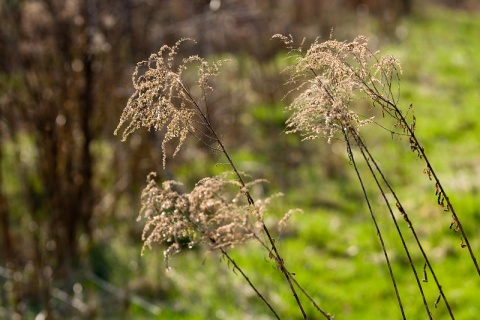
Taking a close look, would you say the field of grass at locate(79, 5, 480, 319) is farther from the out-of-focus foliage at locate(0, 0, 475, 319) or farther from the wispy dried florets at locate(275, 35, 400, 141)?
the wispy dried florets at locate(275, 35, 400, 141)

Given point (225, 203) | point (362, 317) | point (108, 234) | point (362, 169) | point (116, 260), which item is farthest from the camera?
point (362, 169)

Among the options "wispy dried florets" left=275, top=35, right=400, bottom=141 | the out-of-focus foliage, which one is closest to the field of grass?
the out-of-focus foliage

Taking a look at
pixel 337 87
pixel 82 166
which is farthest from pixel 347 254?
pixel 337 87

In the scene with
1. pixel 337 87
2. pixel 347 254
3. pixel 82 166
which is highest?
pixel 347 254

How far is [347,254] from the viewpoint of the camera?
565cm

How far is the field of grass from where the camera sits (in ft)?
15.5

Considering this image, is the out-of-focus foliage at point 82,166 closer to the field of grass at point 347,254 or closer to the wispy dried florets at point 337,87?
the field of grass at point 347,254

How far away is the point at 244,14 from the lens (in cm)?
624

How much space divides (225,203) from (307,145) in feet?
19.8

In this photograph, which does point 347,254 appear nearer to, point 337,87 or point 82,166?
point 82,166

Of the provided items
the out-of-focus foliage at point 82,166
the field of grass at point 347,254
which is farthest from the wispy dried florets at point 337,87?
the out-of-focus foliage at point 82,166

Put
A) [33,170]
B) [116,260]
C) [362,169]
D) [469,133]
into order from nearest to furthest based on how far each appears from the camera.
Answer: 1. [116,260]
2. [33,170]
3. [362,169]
4. [469,133]

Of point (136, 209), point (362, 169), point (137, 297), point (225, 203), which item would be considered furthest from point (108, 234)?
point (225, 203)

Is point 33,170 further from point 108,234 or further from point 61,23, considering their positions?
point 61,23
